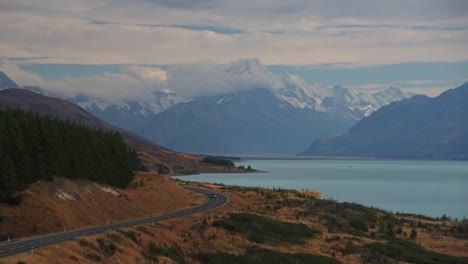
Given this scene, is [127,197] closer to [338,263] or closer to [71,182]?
[71,182]

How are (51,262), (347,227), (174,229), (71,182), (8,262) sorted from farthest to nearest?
(347,227) < (71,182) < (174,229) < (51,262) < (8,262)

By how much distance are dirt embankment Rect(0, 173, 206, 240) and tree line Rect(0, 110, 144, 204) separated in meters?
1.65

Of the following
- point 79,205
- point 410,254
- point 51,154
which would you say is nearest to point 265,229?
point 410,254

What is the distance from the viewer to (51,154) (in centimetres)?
8406

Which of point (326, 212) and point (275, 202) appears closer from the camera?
point (326, 212)

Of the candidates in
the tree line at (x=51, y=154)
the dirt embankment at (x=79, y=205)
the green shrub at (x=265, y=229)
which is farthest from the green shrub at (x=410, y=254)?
the tree line at (x=51, y=154)

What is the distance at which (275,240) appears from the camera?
75.6 meters

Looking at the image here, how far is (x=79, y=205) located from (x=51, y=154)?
23.1 feet

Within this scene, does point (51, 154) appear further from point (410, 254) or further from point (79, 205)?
point (410, 254)

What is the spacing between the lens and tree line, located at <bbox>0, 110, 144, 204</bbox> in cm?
7325

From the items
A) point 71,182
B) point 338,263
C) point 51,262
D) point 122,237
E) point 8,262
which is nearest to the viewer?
point 8,262

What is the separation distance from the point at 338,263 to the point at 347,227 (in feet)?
103

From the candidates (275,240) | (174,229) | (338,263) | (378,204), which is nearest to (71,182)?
(174,229)

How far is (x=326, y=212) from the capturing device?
11294 centimetres
